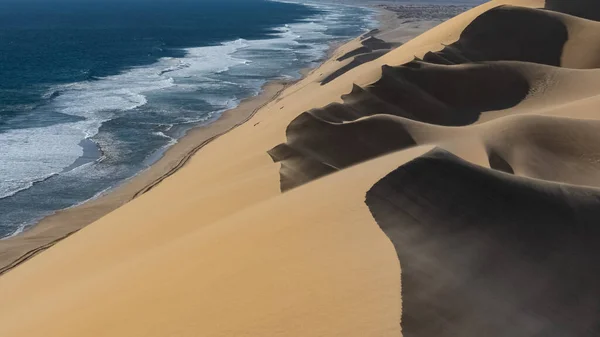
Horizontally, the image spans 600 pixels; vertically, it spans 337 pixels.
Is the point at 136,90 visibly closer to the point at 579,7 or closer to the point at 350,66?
the point at 350,66

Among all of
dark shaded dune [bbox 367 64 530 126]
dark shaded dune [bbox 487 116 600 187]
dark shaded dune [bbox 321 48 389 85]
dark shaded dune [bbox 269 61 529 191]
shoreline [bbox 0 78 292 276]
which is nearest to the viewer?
dark shaded dune [bbox 487 116 600 187]

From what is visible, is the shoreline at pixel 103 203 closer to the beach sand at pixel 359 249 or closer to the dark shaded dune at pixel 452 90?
the beach sand at pixel 359 249

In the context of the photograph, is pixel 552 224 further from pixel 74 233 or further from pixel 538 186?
pixel 74 233

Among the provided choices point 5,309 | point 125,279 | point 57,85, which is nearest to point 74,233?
point 5,309

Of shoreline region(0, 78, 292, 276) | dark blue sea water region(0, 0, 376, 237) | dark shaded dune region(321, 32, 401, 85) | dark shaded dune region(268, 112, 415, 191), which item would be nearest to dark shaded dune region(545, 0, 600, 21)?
dark shaded dune region(321, 32, 401, 85)

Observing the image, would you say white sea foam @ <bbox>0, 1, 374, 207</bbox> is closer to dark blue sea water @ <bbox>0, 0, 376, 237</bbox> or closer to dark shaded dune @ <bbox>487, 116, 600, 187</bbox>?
dark blue sea water @ <bbox>0, 0, 376, 237</bbox>

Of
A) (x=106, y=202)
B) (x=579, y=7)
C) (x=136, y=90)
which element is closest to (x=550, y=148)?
(x=106, y=202)
